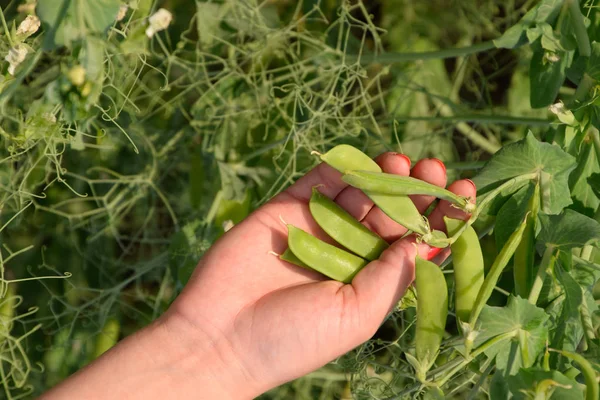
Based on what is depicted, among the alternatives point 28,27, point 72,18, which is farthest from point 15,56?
point 72,18

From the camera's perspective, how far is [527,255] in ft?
3.89

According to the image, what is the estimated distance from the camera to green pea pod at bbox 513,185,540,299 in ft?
3.85

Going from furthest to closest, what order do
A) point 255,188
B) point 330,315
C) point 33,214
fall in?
1. point 33,214
2. point 255,188
3. point 330,315

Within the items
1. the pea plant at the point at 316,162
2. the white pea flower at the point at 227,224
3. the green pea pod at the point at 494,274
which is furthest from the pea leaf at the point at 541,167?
the white pea flower at the point at 227,224

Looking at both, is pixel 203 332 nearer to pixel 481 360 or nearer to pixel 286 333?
pixel 286 333

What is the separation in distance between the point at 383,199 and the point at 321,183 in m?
0.17

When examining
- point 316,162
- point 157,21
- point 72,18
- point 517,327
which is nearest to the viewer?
point 72,18

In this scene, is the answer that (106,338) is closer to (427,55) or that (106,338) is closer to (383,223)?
(383,223)

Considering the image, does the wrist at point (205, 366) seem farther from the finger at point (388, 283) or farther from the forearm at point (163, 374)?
the finger at point (388, 283)

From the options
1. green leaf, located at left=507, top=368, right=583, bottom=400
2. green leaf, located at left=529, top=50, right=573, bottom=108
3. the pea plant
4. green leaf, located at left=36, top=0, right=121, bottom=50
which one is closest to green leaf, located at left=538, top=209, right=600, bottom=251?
the pea plant

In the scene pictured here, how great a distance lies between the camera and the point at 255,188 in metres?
1.87

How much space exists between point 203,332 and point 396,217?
391 millimetres


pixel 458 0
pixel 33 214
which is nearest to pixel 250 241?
pixel 33 214

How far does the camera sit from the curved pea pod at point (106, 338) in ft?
6.33
